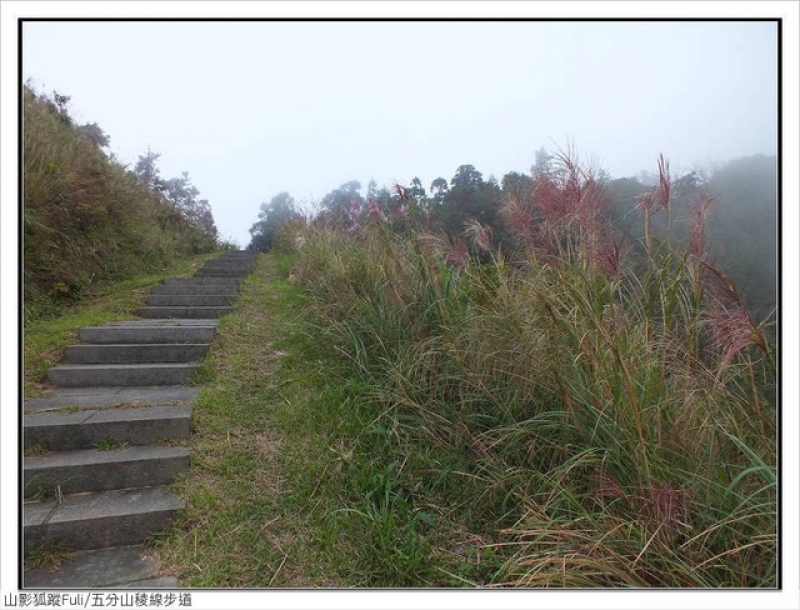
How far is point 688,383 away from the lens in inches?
73.0

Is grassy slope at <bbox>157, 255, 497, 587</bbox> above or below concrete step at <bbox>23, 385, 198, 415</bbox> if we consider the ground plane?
below

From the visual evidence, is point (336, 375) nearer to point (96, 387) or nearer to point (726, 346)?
point (96, 387)

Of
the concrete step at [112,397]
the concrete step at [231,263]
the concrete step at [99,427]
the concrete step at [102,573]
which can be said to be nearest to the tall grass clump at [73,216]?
the concrete step at [231,263]

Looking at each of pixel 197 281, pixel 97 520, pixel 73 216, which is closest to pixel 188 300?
pixel 197 281

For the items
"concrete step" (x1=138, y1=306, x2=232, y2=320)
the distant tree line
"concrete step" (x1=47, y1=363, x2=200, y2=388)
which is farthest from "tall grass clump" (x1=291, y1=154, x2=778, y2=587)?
"concrete step" (x1=138, y1=306, x2=232, y2=320)

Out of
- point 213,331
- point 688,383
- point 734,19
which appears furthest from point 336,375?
point 734,19

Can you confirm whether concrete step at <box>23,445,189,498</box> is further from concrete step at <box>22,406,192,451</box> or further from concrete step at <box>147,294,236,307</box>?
concrete step at <box>147,294,236,307</box>

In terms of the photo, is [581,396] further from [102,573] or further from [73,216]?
[73,216]

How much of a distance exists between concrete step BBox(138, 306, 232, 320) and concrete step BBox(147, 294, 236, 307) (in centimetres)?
29

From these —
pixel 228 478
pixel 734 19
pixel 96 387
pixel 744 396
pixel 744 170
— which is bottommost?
pixel 228 478

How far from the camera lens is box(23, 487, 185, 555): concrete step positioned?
1.92 meters

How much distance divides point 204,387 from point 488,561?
2332 millimetres

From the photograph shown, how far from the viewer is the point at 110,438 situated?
8.11ft

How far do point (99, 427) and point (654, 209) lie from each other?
3.39 metres
